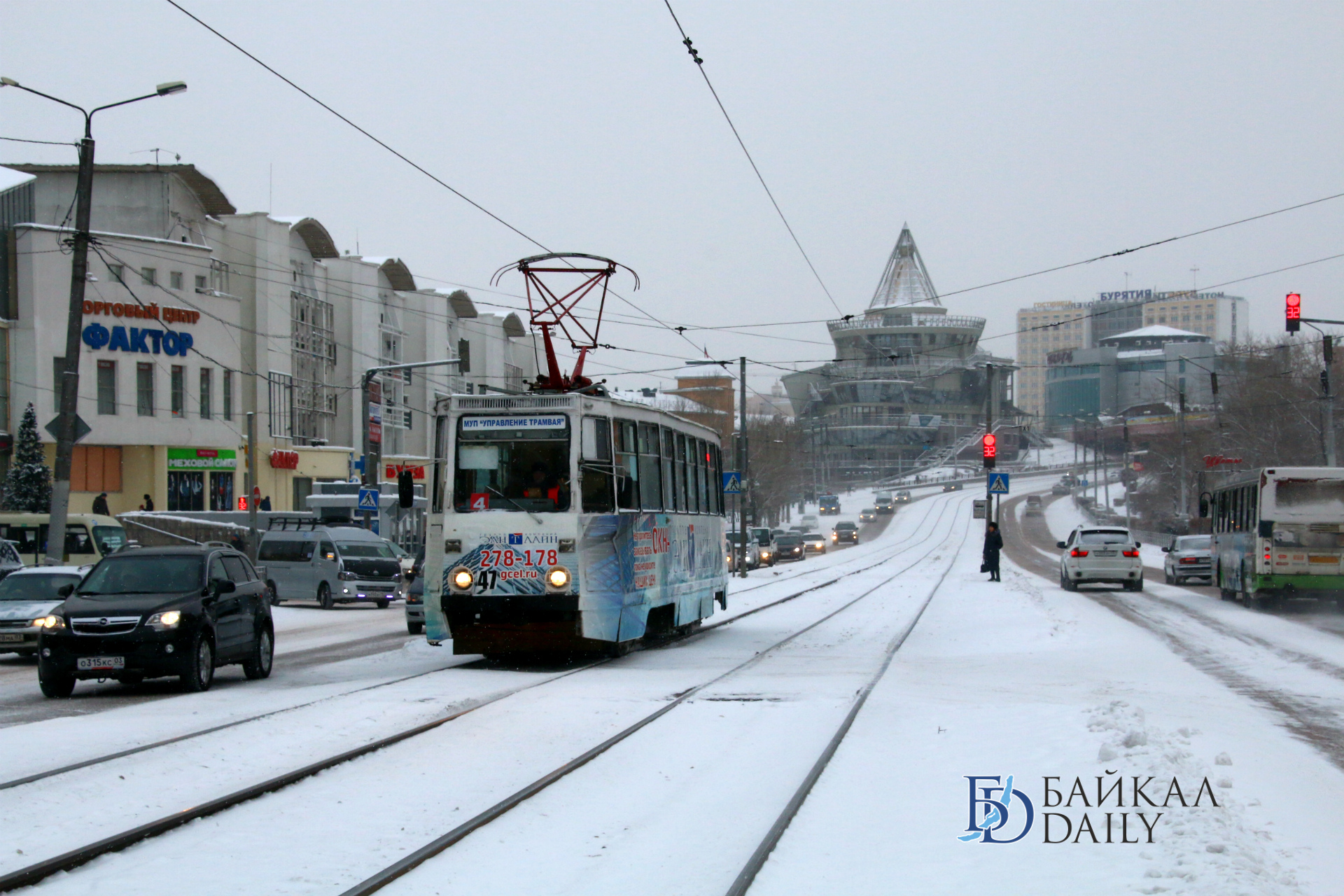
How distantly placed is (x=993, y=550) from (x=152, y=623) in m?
28.9

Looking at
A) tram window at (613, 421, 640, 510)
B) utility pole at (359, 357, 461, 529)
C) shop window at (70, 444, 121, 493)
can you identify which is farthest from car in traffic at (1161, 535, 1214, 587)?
shop window at (70, 444, 121, 493)

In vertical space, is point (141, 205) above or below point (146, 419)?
above

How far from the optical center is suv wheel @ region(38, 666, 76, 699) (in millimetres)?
13633

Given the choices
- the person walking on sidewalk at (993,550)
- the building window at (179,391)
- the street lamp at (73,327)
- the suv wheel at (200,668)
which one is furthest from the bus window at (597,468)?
the building window at (179,391)

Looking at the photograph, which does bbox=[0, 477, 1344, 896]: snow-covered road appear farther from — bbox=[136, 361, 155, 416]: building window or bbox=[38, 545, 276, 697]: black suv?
bbox=[136, 361, 155, 416]: building window

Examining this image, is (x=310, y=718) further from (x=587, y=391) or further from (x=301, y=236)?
(x=301, y=236)

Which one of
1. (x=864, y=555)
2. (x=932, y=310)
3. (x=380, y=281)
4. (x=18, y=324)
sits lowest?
(x=864, y=555)

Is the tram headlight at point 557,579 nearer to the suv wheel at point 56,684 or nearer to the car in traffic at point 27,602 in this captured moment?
the suv wheel at point 56,684

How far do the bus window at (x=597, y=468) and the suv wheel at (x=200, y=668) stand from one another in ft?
13.9

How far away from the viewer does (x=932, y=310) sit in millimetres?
192875

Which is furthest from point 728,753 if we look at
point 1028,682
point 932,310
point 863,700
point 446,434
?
point 932,310

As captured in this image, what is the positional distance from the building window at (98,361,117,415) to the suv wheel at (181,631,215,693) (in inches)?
1677

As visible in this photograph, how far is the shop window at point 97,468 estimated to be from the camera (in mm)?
53688

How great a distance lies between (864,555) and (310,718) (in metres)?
57.2
